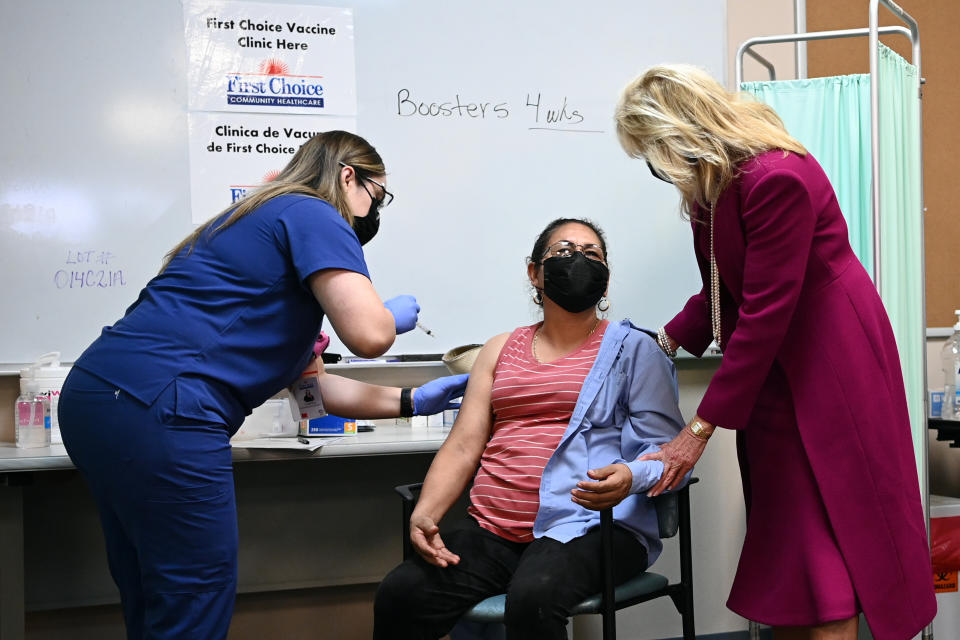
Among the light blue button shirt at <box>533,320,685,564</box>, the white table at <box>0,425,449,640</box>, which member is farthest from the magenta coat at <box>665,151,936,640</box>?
the white table at <box>0,425,449,640</box>

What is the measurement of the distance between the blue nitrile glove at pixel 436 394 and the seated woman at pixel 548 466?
0.04m

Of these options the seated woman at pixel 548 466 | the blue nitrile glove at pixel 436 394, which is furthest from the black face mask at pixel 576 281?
the blue nitrile glove at pixel 436 394

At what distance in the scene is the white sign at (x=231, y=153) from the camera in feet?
8.58

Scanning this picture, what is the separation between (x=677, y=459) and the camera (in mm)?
1758

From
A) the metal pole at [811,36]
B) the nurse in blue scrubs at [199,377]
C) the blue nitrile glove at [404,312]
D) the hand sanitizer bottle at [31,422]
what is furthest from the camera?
the metal pole at [811,36]

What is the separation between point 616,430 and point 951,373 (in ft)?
5.73

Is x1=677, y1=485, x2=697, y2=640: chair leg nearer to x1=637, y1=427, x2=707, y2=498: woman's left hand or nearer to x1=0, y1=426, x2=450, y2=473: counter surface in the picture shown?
x1=637, y1=427, x2=707, y2=498: woman's left hand

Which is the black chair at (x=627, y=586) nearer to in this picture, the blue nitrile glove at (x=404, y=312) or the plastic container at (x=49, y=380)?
the blue nitrile glove at (x=404, y=312)

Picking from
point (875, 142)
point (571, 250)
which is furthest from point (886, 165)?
point (571, 250)

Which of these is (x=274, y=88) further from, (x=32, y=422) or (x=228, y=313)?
(x=228, y=313)

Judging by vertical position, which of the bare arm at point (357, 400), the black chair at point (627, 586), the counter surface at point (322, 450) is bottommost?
the black chair at point (627, 586)

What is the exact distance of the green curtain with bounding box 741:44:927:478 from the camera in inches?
98.3

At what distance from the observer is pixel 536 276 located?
7.12 feet

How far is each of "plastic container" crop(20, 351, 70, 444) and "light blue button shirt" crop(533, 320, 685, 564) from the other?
1418 mm
